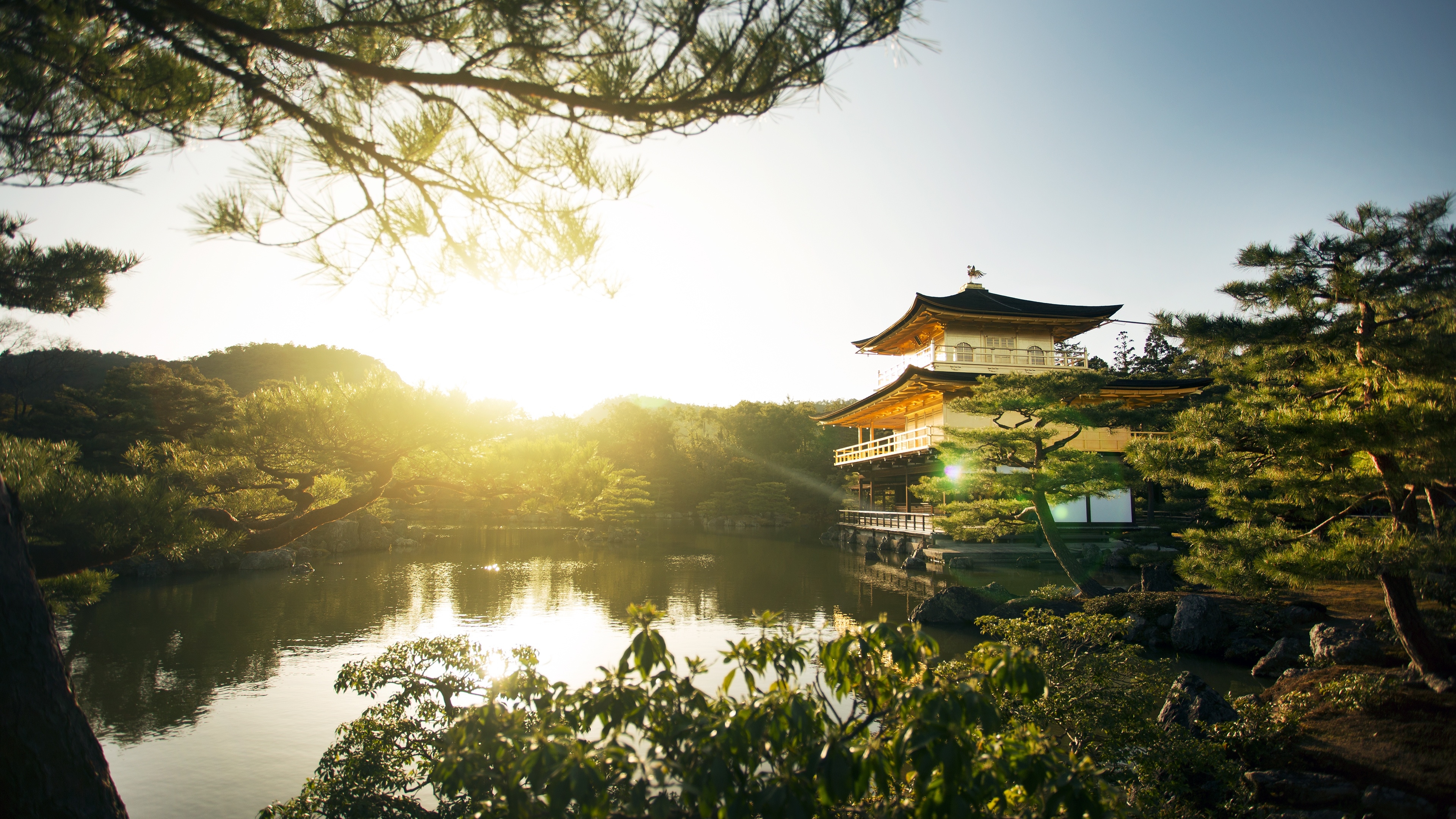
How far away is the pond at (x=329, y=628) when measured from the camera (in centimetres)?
486

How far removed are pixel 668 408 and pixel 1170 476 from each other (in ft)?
125

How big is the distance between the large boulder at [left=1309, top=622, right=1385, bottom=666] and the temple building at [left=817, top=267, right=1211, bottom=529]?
874 cm

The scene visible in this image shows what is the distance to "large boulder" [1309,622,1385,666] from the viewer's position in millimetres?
5285

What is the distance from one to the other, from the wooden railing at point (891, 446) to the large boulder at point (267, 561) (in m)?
13.8

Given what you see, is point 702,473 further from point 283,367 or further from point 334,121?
point 334,121

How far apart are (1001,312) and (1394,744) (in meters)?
14.6

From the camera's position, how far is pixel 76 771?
6.54 feet

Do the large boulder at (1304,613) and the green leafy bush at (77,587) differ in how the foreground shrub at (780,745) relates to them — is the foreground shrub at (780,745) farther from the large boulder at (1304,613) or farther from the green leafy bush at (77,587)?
the large boulder at (1304,613)

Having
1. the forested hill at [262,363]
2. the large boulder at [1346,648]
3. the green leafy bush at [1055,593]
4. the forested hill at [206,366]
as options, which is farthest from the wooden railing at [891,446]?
the forested hill at [262,363]

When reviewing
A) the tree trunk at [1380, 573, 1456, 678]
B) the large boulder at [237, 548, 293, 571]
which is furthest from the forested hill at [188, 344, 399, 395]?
the tree trunk at [1380, 573, 1456, 678]

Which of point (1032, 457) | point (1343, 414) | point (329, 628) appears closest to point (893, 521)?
point (1032, 457)

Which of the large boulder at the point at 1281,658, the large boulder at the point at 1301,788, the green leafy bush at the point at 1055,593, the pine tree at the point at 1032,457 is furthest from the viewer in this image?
the pine tree at the point at 1032,457

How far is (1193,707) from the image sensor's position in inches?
178

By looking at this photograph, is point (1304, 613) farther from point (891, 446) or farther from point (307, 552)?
point (307, 552)
